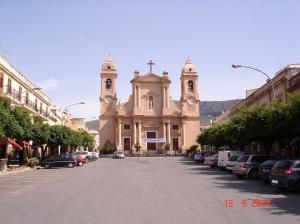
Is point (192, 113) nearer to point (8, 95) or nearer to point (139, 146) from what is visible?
point (139, 146)

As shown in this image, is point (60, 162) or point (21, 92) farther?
point (21, 92)

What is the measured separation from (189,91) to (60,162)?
5878 centimetres

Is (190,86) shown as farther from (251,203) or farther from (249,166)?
(251,203)

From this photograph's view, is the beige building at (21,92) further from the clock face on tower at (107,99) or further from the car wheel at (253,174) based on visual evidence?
the clock face on tower at (107,99)

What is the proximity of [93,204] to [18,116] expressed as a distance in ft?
77.9

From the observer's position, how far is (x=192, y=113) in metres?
97.2

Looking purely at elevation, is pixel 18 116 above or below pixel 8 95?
below

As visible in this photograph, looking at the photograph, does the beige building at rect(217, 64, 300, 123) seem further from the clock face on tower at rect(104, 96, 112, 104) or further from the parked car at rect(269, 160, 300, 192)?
the clock face on tower at rect(104, 96, 112, 104)

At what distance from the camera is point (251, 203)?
1392cm

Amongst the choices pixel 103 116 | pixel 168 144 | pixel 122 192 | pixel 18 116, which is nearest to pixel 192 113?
pixel 168 144

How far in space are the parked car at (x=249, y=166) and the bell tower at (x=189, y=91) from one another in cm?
6988

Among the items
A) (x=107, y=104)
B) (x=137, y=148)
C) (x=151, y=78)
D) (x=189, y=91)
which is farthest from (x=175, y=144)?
(x=107, y=104)

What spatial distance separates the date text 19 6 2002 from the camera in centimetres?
1324

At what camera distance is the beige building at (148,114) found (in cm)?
9350
